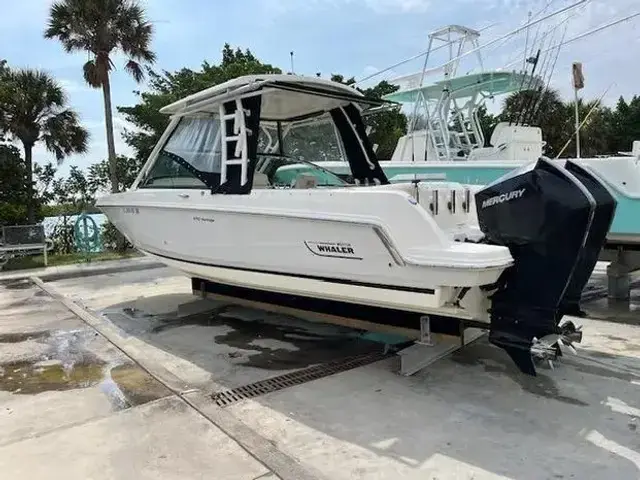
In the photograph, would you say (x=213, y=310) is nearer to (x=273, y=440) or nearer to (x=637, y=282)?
(x=273, y=440)

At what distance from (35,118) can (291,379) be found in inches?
491

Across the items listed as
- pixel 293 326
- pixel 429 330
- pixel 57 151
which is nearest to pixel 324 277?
pixel 429 330

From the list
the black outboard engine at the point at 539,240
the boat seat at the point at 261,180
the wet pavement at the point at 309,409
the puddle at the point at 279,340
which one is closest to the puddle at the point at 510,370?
the wet pavement at the point at 309,409

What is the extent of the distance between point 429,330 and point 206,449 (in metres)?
1.94

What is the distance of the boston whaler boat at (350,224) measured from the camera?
3.39 m

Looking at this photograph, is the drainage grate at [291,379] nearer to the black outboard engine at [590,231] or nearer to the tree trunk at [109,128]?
the black outboard engine at [590,231]

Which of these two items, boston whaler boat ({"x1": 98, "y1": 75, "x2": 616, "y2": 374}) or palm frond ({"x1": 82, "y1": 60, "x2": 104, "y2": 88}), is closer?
boston whaler boat ({"x1": 98, "y1": 75, "x2": 616, "y2": 374})

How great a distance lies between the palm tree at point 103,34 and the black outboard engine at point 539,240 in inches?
481

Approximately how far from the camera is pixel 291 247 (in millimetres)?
4320

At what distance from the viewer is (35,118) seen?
44.6 ft

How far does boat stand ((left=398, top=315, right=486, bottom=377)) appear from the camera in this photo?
402 cm

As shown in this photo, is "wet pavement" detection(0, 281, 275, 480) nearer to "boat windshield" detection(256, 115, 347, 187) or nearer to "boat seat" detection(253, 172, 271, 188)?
"boat seat" detection(253, 172, 271, 188)

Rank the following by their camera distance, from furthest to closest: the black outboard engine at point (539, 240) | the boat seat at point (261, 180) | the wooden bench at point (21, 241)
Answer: the wooden bench at point (21, 241) < the boat seat at point (261, 180) < the black outboard engine at point (539, 240)

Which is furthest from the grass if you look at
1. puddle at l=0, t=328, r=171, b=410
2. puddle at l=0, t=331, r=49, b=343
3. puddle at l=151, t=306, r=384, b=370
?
puddle at l=0, t=328, r=171, b=410
